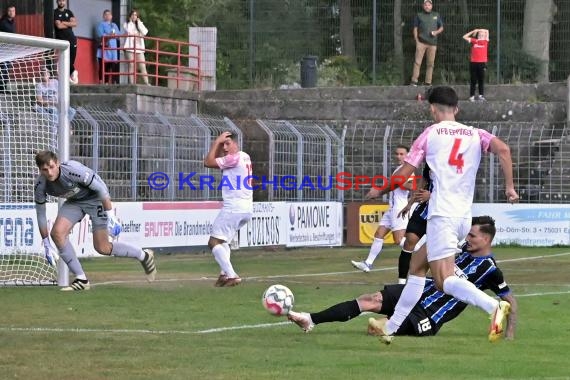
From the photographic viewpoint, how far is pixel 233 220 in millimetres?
18219

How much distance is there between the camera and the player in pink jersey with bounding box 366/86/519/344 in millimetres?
10672

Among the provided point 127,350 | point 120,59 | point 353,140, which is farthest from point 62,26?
point 127,350

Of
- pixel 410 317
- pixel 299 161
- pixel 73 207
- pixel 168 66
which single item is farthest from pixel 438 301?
pixel 168 66

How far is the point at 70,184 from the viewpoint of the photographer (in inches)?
635

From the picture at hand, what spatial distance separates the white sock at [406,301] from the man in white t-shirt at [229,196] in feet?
21.9

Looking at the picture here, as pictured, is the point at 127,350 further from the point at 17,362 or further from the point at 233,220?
the point at 233,220

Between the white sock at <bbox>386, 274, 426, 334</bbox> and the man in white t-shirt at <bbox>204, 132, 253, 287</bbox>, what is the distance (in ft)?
21.9

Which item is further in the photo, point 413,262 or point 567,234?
point 567,234

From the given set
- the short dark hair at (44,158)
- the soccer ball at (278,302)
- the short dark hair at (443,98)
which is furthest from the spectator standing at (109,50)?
the short dark hair at (443,98)

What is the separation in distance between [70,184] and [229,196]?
287 cm

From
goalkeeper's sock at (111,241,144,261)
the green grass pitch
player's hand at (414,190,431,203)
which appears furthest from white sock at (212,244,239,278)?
player's hand at (414,190,431,203)

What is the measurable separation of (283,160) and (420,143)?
64.6 feet

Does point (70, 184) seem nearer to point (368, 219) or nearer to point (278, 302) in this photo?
point (278, 302)

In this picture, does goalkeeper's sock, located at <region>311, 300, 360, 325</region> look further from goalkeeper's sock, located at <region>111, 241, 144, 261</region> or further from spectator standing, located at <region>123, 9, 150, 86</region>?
spectator standing, located at <region>123, 9, 150, 86</region>
